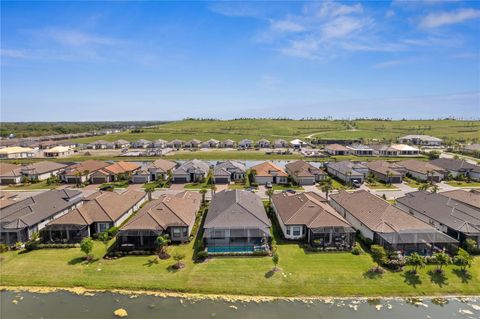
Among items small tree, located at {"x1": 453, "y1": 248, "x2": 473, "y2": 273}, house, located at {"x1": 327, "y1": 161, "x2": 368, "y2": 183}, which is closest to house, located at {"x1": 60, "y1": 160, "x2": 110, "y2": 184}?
house, located at {"x1": 327, "y1": 161, "x2": 368, "y2": 183}

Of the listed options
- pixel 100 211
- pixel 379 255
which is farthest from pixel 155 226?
pixel 379 255

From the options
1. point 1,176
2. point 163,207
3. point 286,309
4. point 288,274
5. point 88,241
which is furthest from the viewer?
point 1,176

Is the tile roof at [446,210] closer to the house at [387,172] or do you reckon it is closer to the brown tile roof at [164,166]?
the house at [387,172]

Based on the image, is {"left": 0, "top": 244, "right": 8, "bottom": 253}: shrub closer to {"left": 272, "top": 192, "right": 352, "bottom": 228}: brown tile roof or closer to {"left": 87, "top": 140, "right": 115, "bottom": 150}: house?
{"left": 272, "top": 192, "right": 352, "bottom": 228}: brown tile roof

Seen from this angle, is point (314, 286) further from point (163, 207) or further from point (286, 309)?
point (163, 207)

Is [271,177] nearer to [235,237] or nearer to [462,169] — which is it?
[235,237]

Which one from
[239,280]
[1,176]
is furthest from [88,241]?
[1,176]

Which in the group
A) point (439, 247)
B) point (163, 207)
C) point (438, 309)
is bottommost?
point (438, 309)
